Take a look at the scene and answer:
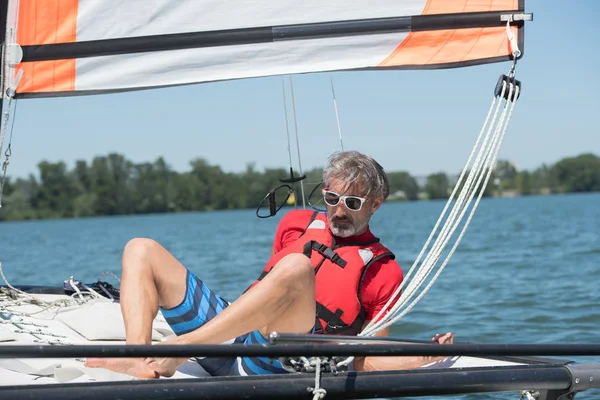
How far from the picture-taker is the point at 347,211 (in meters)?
3.47

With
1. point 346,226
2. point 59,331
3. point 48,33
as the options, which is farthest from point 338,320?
point 48,33

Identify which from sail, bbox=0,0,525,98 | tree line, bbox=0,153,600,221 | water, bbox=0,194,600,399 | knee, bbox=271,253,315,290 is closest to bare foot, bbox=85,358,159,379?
knee, bbox=271,253,315,290

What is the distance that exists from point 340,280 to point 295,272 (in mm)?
515

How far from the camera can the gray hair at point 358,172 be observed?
3453 mm

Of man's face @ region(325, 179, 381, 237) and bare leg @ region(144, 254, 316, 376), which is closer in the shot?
bare leg @ region(144, 254, 316, 376)

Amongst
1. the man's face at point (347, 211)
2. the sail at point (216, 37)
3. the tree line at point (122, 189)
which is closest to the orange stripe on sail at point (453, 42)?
the sail at point (216, 37)

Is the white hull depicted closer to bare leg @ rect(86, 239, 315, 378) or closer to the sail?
bare leg @ rect(86, 239, 315, 378)

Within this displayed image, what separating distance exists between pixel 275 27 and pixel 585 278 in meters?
9.65

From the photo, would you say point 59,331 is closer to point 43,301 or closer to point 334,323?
point 43,301

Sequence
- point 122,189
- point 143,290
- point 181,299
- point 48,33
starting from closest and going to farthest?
point 143,290 < point 181,299 < point 48,33 < point 122,189

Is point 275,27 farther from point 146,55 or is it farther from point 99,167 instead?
point 99,167

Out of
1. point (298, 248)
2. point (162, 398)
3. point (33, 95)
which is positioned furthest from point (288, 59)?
point (162, 398)

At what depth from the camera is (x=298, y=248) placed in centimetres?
354

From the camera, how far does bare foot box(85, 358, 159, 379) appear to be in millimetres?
2797
